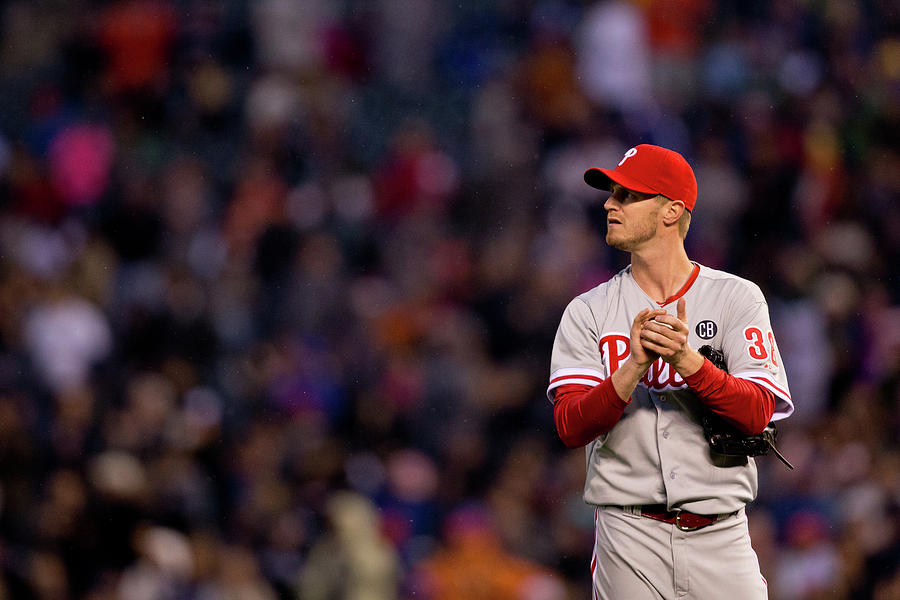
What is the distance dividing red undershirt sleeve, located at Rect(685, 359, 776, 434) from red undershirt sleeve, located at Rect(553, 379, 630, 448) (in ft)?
0.77

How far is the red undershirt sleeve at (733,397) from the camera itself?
412cm

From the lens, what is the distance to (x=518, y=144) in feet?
40.4

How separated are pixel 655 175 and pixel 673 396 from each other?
0.72 metres

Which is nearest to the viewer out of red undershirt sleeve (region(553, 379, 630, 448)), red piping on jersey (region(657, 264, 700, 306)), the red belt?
red undershirt sleeve (region(553, 379, 630, 448))

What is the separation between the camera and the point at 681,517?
4.42m

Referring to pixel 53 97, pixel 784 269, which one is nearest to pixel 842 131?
pixel 784 269

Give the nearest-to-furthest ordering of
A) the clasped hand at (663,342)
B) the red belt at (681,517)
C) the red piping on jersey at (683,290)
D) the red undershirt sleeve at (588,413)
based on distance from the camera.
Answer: the clasped hand at (663,342)
the red undershirt sleeve at (588,413)
the red belt at (681,517)
the red piping on jersey at (683,290)

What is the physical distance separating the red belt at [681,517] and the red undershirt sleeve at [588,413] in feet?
1.08

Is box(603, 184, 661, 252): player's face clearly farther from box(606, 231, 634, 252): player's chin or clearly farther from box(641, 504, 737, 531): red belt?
box(641, 504, 737, 531): red belt

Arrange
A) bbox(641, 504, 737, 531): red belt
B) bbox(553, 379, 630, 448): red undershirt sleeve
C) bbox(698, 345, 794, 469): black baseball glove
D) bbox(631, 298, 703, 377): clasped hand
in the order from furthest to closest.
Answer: bbox(641, 504, 737, 531): red belt → bbox(698, 345, 794, 469): black baseball glove → bbox(553, 379, 630, 448): red undershirt sleeve → bbox(631, 298, 703, 377): clasped hand

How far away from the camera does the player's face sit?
4500mm

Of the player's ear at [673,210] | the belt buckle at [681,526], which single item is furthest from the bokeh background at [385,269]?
the player's ear at [673,210]

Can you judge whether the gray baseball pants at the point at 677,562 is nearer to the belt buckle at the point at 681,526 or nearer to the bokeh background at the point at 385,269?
the belt buckle at the point at 681,526

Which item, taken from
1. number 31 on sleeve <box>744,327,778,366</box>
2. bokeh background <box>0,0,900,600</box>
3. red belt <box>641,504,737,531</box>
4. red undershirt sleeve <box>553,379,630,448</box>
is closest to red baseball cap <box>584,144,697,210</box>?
number 31 on sleeve <box>744,327,778,366</box>
